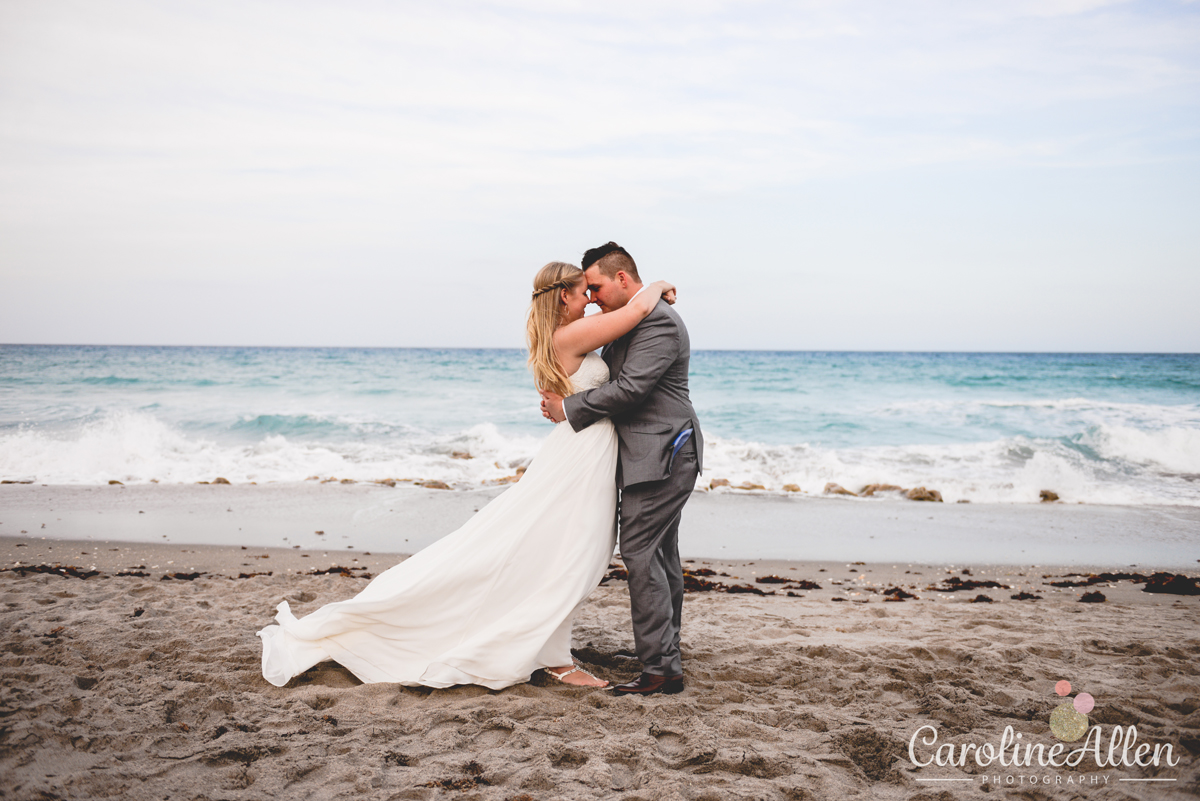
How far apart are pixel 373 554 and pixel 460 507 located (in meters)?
2.20

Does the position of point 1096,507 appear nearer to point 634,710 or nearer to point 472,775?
point 634,710

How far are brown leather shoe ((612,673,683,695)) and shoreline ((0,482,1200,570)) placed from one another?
352 centimetres

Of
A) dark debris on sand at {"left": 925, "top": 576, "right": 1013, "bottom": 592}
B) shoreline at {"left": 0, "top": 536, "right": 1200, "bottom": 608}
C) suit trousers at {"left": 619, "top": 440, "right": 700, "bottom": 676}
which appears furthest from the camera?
dark debris on sand at {"left": 925, "top": 576, "right": 1013, "bottom": 592}

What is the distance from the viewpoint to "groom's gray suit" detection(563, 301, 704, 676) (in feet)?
12.1

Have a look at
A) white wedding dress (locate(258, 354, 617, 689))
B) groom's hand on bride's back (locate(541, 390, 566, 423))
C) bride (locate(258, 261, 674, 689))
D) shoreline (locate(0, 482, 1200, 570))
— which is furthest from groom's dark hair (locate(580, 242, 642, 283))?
shoreline (locate(0, 482, 1200, 570))

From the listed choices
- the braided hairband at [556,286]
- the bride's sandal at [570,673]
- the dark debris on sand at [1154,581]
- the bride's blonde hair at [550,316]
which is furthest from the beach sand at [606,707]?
the braided hairband at [556,286]

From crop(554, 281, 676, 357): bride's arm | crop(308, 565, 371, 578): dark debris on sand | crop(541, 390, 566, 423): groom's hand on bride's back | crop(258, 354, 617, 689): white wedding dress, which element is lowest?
crop(308, 565, 371, 578): dark debris on sand

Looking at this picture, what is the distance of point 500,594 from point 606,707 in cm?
78

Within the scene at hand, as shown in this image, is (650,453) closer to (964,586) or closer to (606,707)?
(606,707)

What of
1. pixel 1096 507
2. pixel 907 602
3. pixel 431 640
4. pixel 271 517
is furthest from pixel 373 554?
pixel 1096 507

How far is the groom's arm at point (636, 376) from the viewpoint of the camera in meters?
3.63

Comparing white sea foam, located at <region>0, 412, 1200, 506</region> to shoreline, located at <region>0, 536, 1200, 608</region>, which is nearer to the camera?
shoreline, located at <region>0, 536, 1200, 608</region>

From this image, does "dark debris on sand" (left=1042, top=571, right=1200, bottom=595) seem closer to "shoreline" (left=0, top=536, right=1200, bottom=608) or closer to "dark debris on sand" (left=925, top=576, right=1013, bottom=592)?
"shoreline" (left=0, top=536, right=1200, bottom=608)

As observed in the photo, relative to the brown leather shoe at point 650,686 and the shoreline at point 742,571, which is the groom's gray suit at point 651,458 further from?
the shoreline at point 742,571
